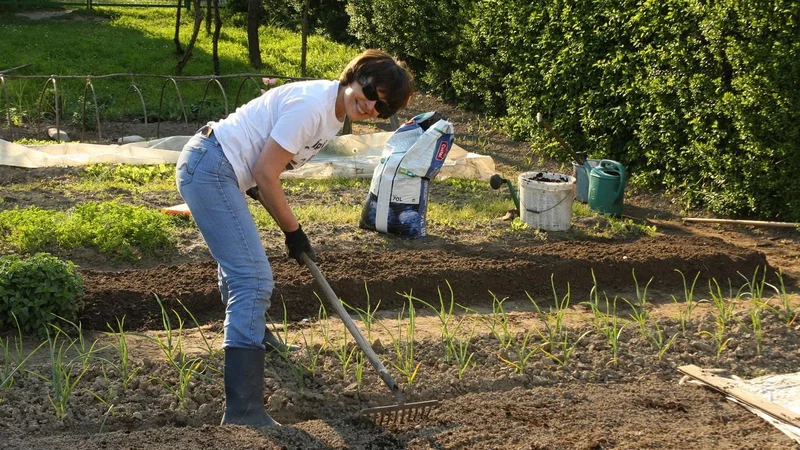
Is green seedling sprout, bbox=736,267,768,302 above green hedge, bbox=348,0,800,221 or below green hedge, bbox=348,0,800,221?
below

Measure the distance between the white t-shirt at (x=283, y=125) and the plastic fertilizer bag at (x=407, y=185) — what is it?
10.1 ft

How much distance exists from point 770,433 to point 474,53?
8.62 metres

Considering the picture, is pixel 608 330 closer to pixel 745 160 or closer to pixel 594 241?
pixel 594 241

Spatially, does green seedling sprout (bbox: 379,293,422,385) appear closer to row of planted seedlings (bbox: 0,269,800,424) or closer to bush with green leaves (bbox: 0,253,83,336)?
row of planted seedlings (bbox: 0,269,800,424)

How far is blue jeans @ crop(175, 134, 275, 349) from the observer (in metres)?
3.32

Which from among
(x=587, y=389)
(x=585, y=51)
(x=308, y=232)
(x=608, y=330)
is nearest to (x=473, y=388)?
(x=587, y=389)

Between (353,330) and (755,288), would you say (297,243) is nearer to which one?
(353,330)

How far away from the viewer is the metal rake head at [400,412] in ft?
11.5

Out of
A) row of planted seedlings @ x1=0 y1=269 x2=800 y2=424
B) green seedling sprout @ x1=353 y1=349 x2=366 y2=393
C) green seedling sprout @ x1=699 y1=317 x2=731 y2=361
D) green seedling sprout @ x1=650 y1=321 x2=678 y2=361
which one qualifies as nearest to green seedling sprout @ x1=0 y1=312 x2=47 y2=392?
row of planted seedlings @ x1=0 y1=269 x2=800 y2=424

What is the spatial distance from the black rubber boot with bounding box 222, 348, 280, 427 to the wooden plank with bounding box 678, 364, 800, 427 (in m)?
1.92

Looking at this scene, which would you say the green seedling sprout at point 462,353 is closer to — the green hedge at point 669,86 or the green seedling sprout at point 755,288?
the green seedling sprout at point 755,288

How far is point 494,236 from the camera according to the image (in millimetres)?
6742

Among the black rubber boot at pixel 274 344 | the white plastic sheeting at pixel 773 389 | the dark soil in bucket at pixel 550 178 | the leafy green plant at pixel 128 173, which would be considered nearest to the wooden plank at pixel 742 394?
the white plastic sheeting at pixel 773 389

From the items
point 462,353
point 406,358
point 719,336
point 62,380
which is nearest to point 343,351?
point 406,358
